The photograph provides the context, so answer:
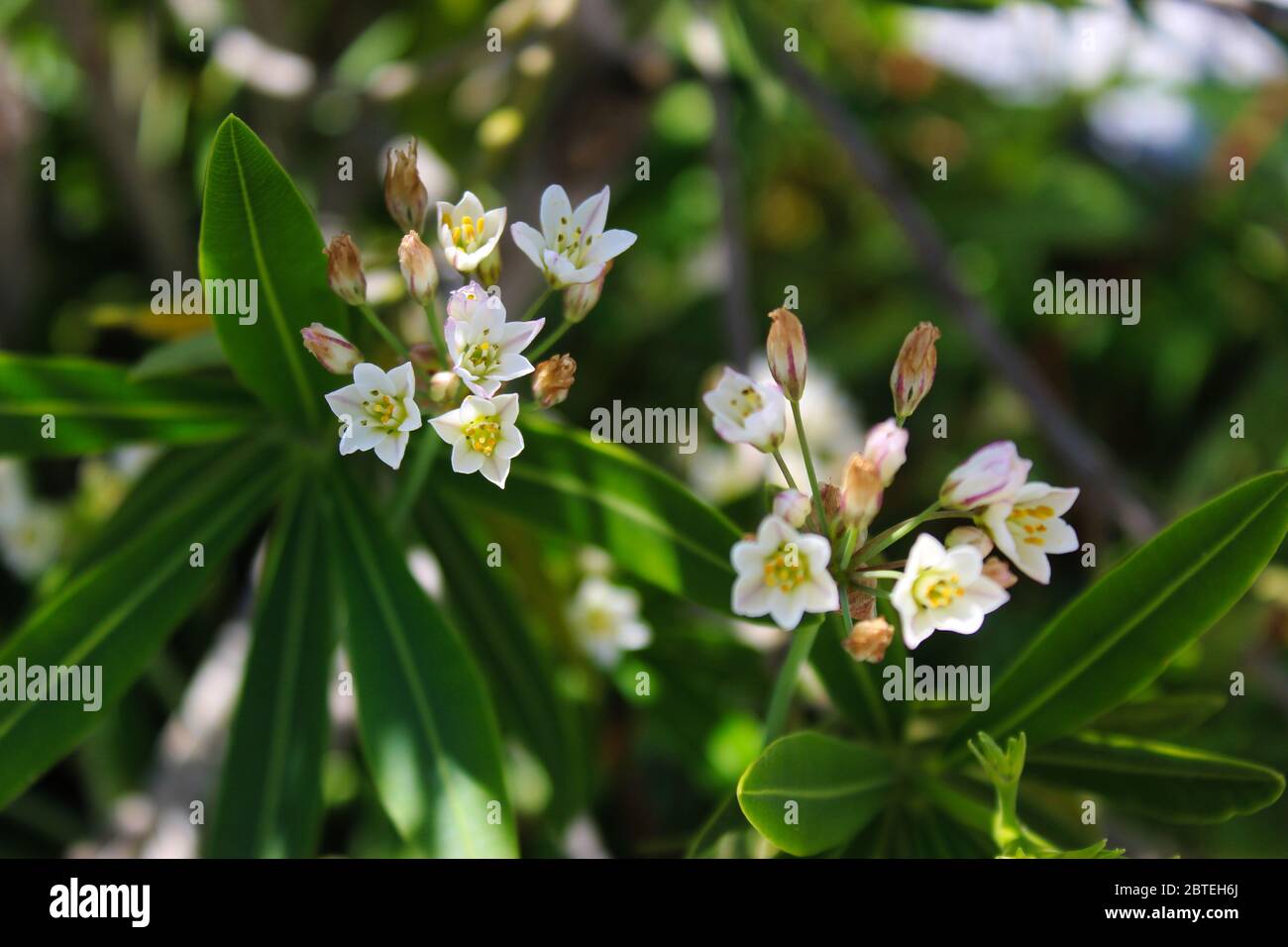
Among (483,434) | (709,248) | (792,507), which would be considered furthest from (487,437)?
(709,248)

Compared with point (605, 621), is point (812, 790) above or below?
below

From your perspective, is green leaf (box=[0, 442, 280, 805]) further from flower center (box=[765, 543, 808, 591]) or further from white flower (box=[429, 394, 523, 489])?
flower center (box=[765, 543, 808, 591])

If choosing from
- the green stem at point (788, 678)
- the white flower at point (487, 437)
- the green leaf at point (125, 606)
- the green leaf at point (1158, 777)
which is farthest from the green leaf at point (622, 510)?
the green leaf at point (1158, 777)

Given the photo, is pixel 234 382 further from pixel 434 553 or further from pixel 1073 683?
pixel 1073 683

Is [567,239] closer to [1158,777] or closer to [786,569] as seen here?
[786,569]

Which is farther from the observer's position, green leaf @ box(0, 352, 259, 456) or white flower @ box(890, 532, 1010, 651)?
Result: green leaf @ box(0, 352, 259, 456)

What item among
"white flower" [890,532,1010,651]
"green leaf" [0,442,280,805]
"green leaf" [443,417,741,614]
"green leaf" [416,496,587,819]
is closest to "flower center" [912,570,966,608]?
"white flower" [890,532,1010,651]

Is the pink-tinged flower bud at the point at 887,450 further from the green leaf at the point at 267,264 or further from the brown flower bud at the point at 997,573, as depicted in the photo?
the green leaf at the point at 267,264
